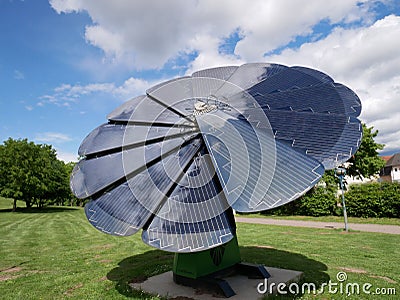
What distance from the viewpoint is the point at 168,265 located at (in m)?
9.53

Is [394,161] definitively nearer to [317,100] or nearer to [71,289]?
[317,100]

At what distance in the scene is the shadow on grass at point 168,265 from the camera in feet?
25.3

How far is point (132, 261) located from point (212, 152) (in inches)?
287

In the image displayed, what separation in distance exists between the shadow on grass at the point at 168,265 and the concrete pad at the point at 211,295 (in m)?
0.30

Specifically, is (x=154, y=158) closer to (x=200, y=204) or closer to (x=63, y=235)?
(x=200, y=204)

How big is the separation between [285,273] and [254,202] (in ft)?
14.1

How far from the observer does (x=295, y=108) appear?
19.8 feet

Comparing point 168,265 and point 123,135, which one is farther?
point 168,265

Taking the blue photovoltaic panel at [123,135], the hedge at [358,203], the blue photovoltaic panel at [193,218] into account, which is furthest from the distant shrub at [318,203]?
the blue photovoltaic panel at [193,218]

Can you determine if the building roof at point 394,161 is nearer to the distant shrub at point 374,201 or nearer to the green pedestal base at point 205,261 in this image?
the distant shrub at point 374,201

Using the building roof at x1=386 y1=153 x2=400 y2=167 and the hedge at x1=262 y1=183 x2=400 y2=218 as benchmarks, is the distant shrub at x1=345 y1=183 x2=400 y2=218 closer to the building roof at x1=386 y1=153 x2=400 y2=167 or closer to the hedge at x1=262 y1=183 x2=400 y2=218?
the hedge at x1=262 y1=183 x2=400 y2=218

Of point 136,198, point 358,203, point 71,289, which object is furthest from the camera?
point 358,203

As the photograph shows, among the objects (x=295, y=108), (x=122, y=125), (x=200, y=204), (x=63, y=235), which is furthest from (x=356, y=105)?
(x=63, y=235)

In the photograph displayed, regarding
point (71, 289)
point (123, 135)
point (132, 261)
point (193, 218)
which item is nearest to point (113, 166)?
point (123, 135)
